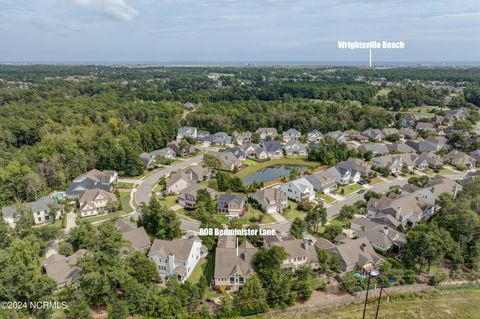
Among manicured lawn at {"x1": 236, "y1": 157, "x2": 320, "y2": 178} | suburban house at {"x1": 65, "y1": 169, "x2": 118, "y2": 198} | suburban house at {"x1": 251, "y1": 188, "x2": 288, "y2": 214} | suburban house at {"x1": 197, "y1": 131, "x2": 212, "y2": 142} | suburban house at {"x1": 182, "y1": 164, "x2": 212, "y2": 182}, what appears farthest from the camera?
suburban house at {"x1": 197, "y1": 131, "x2": 212, "y2": 142}

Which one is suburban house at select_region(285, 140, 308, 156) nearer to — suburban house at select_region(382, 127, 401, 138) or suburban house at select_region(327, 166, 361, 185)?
suburban house at select_region(327, 166, 361, 185)

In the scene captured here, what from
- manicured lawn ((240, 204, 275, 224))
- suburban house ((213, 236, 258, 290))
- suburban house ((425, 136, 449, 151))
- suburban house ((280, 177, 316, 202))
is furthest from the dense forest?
suburban house ((213, 236, 258, 290))

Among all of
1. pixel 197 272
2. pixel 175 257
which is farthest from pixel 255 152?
pixel 175 257

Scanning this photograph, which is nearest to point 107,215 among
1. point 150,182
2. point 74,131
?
point 150,182

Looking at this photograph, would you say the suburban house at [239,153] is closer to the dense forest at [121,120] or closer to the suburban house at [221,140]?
the suburban house at [221,140]

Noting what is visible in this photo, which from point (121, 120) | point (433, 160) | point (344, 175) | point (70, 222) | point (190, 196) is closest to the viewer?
point (70, 222)

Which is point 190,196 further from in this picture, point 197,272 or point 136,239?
point 197,272

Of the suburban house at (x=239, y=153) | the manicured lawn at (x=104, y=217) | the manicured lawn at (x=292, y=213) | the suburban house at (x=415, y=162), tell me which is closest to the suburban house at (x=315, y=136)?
the suburban house at (x=239, y=153)
